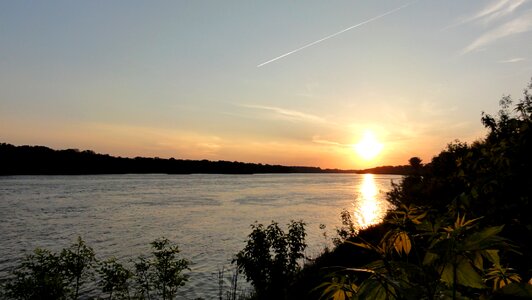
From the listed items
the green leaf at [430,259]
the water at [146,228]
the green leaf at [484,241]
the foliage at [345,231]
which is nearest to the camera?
the green leaf at [484,241]

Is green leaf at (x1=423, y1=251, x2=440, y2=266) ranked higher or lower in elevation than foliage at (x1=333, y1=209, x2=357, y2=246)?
higher

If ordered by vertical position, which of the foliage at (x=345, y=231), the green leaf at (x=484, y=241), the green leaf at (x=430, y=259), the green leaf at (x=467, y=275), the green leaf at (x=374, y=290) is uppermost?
the green leaf at (x=484, y=241)

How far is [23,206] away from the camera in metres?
58.6

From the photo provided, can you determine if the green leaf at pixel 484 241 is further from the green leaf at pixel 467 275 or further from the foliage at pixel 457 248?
the green leaf at pixel 467 275

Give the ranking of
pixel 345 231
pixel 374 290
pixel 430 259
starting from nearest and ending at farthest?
pixel 374 290 < pixel 430 259 < pixel 345 231

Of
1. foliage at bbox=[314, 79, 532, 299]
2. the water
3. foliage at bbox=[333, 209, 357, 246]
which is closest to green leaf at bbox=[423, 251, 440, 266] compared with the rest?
foliage at bbox=[314, 79, 532, 299]

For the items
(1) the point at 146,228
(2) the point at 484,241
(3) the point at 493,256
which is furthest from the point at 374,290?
(1) the point at 146,228

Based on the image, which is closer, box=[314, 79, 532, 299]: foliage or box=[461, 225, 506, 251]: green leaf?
box=[461, 225, 506, 251]: green leaf

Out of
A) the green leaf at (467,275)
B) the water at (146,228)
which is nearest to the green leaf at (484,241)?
the green leaf at (467,275)

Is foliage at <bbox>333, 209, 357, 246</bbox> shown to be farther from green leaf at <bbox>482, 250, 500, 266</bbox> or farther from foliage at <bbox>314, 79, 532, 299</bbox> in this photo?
green leaf at <bbox>482, 250, 500, 266</bbox>

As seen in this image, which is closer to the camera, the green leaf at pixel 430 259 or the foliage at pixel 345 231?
the green leaf at pixel 430 259

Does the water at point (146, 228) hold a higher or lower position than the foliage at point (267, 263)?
lower

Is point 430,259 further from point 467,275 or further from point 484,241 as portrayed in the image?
point 484,241

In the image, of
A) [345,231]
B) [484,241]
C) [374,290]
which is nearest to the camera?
[484,241]
